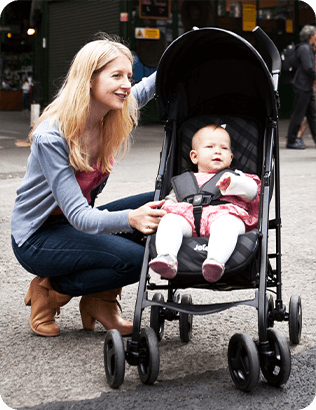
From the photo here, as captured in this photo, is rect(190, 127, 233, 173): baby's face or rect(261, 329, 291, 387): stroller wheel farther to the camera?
rect(190, 127, 233, 173): baby's face

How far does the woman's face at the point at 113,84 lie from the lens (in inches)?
125

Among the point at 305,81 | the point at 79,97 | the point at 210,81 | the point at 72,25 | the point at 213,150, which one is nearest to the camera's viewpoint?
the point at 79,97

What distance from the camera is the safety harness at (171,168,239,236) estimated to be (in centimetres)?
312

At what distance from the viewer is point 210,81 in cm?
365

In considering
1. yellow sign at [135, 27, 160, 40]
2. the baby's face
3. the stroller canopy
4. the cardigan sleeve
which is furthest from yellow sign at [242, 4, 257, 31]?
the baby's face

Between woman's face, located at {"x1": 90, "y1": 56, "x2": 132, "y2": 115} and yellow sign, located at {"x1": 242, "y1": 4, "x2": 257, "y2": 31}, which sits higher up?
yellow sign, located at {"x1": 242, "y1": 4, "x2": 257, "y2": 31}

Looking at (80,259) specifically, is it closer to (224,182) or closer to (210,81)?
(224,182)

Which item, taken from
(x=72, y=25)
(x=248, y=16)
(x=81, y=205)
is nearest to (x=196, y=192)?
(x=81, y=205)

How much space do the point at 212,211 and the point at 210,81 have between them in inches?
37.1

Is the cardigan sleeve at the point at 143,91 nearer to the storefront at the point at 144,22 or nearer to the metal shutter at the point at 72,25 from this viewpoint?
the storefront at the point at 144,22

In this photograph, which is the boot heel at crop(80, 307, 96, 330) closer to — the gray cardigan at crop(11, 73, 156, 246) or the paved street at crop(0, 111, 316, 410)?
the paved street at crop(0, 111, 316, 410)

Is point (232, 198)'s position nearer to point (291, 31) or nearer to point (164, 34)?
point (164, 34)

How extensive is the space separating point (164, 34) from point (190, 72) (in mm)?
14004

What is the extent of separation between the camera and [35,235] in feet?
11.1
